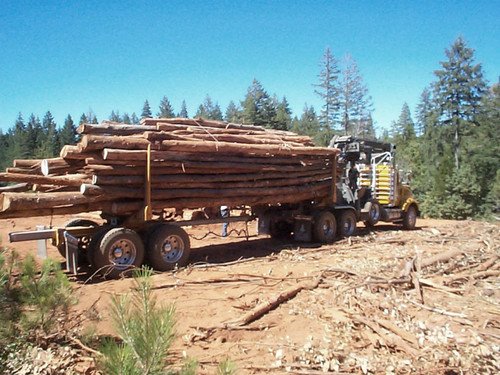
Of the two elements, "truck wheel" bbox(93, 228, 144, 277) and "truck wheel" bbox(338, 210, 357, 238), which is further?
"truck wheel" bbox(338, 210, 357, 238)

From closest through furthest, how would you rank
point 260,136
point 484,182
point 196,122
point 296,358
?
point 296,358, point 196,122, point 260,136, point 484,182

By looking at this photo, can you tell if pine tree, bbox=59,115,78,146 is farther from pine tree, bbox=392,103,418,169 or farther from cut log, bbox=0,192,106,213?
cut log, bbox=0,192,106,213

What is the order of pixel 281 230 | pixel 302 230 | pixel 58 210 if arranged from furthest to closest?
1. pixel 281 230
2. pixel 302 230
3. pixel 58 210

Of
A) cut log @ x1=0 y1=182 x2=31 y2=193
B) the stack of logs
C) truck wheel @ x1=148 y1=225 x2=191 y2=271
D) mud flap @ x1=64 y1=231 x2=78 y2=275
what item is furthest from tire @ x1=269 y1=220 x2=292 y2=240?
cut log @ x1=0 y1=182 x2=31 y2=193

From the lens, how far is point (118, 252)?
7.59 metres

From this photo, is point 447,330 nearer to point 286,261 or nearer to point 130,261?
point 286,261

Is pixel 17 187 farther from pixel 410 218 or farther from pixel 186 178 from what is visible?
pixel 410 218

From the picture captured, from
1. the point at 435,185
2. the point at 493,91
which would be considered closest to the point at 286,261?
the point at 435,185

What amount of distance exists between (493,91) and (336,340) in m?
43.9

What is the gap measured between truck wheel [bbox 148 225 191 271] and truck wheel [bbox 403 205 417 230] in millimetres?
10629

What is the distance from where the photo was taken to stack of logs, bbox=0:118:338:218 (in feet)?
24.7

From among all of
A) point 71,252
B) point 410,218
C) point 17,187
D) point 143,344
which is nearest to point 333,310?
point 143,344

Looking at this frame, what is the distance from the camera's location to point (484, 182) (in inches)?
1356

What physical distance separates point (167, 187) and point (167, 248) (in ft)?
4.33
